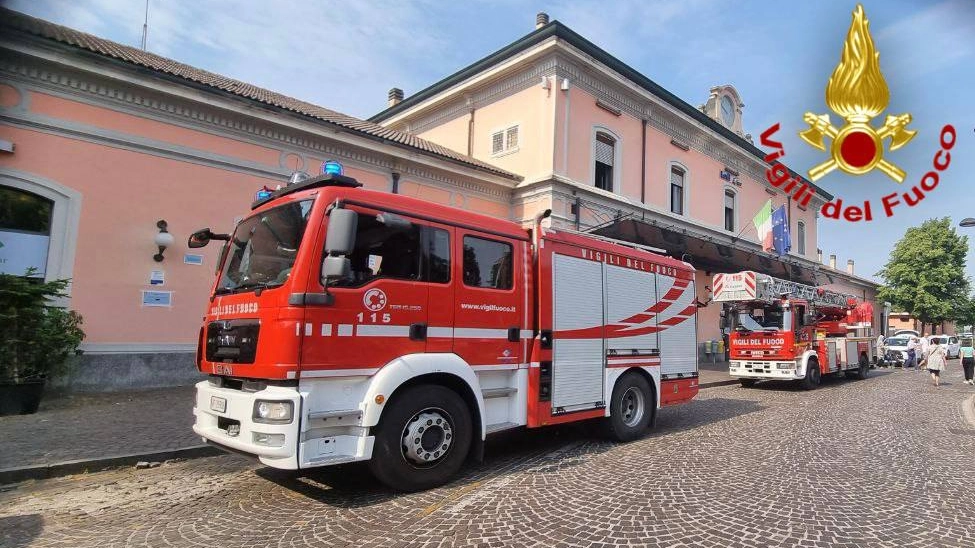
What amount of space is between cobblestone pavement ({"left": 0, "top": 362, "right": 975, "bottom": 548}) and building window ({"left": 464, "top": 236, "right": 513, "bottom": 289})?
6.73ft

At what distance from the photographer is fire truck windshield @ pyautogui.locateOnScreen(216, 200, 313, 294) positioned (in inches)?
189

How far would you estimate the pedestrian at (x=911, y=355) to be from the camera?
2669 centimetres

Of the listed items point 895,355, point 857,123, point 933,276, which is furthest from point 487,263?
point 933,276

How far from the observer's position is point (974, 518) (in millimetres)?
4586

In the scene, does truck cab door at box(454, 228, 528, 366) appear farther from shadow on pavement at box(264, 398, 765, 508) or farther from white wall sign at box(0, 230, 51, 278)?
white wall sign at box(0, 230, 51, 278)

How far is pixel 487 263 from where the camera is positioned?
5902 mm

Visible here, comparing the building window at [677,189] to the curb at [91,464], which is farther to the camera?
the building window at [677,189]

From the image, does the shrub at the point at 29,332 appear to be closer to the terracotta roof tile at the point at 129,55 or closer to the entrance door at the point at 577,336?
the terracotta roof tile at the point at 129,55

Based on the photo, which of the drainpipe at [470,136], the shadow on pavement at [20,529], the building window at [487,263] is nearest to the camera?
the shadow on pavement at [20,529]

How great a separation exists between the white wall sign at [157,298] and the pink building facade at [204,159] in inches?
0.8

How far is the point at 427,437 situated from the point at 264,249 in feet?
7.89

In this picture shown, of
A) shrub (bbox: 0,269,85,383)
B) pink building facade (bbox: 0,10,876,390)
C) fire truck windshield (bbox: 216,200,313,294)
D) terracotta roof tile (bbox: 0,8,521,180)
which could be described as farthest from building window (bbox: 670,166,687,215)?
shrub (bbox: 0,269,85,383)

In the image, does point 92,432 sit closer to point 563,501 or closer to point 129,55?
point 563,501

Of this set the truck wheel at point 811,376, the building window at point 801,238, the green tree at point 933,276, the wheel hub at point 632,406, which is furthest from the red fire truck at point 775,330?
the green tree at point 933,276
